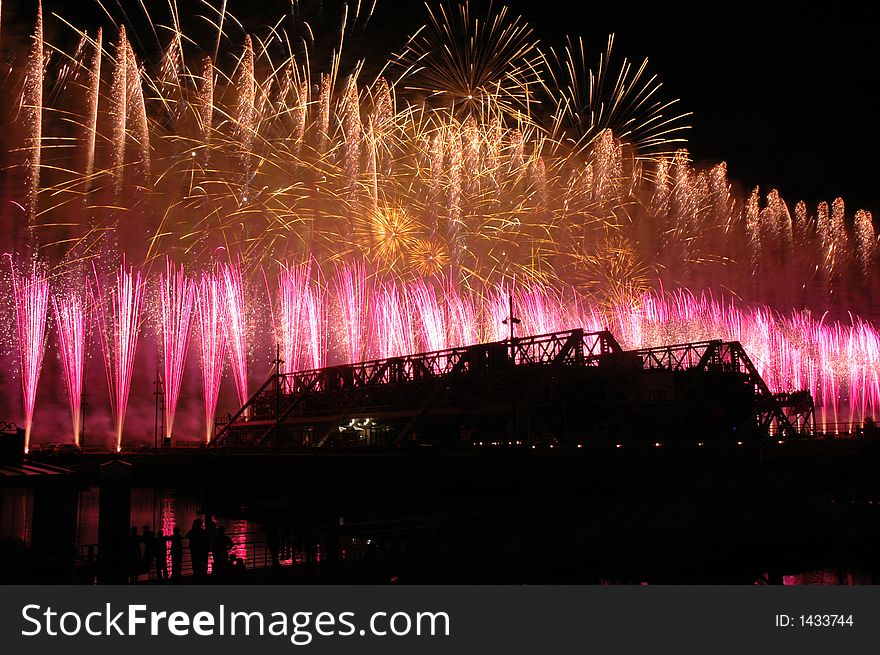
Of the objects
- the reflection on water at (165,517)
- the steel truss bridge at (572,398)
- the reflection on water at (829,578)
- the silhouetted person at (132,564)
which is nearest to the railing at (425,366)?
the steel truss bridge at (572,398)

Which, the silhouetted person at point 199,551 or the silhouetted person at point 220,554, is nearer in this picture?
the silhouetted person at point 220,554

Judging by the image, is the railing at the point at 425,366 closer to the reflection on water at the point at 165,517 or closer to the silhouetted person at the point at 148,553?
the reflection on water at the point at 165,517

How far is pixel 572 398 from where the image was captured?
143 feet

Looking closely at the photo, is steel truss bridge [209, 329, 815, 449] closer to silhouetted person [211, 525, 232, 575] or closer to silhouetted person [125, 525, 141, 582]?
silhouetted person [211, 525, 232, 575]

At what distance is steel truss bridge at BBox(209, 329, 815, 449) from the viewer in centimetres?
4322

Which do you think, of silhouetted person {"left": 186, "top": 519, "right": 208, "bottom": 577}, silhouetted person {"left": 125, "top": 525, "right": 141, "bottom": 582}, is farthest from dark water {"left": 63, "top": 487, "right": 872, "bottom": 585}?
silhouetted person {"left": 186, "top": 519, "right": 208, "bottom": 577}

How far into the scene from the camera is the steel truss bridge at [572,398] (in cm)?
4322

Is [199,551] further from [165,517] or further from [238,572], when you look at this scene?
[165,517]

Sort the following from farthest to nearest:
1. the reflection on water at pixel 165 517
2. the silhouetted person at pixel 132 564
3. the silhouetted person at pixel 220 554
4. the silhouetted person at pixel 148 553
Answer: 1. the reflection on water at pixel 165 517
2. the silhouetted person at pixel 148 553
3. the silhouetted person at pixel 132 564
4. the silhouetted person at pixel 220 554

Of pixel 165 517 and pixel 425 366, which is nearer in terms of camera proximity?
pixel 165 517

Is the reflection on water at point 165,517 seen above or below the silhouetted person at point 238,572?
below

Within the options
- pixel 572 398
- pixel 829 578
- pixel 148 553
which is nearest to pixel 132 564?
pixel 148 553

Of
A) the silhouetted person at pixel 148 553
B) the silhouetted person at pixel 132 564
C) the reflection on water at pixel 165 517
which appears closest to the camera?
the silhouetted person at pixel 132 564

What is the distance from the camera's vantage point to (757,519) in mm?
24781
